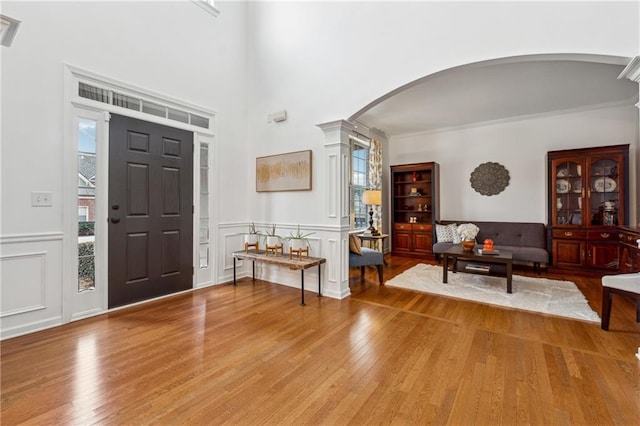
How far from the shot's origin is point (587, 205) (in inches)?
195

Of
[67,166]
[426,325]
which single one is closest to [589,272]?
[426,325]

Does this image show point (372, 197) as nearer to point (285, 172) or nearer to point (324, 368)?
point (285, 172)

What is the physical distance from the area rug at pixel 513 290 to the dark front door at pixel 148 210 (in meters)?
2.99

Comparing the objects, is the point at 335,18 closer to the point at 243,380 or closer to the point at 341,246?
the point at 341,246

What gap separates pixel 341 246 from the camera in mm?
3762

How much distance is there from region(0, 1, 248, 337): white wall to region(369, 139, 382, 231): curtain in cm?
393

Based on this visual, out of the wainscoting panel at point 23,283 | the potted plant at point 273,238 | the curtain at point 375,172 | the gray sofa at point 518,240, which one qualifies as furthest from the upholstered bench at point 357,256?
the wainscoting panel at point 23,283

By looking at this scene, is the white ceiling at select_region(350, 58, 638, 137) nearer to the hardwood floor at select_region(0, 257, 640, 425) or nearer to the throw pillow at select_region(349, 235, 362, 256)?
the throw pillow at select_region(349, 235, 362, 256)

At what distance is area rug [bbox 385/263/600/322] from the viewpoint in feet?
10.7

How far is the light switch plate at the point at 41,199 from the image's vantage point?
271 cm

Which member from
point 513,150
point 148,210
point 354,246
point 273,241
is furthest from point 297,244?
point 513,150

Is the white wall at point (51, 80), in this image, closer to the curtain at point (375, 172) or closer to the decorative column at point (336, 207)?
the decorative column at point (336, 207)

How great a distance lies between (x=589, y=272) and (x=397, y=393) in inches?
196

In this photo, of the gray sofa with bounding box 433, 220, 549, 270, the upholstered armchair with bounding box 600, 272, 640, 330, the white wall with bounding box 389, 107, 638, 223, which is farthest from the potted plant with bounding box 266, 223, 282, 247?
the white wall with bounding box 389, 107, 638, 223
